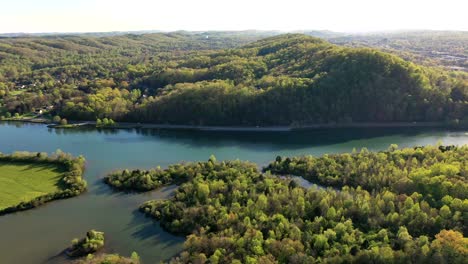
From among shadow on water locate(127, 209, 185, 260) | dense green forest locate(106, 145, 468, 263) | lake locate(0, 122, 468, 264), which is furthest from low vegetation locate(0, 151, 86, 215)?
shadow on water locate(127, 209, 185, 260)

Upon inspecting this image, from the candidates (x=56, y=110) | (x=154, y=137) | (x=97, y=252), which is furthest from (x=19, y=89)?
(x=97, y=252)

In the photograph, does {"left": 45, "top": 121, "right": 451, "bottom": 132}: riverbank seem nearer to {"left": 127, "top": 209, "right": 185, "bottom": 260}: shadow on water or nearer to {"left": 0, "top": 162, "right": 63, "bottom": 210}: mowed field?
{"left": 0, "top": 162, "right": 63, "bottom": 210}: mowed field

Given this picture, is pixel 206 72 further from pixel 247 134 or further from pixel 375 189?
pixel 375 189

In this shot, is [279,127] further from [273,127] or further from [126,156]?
[126,156]

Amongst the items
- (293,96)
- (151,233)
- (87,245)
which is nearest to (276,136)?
(293,96)

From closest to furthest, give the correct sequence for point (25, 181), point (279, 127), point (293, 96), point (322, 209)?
point (322, 209) → point (25, 181) → point (279, 127) → point (293, 96)

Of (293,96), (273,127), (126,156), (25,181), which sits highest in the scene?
(293,96)

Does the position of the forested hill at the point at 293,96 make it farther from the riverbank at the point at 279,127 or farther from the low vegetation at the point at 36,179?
the low vegetation at the point at 36,179
